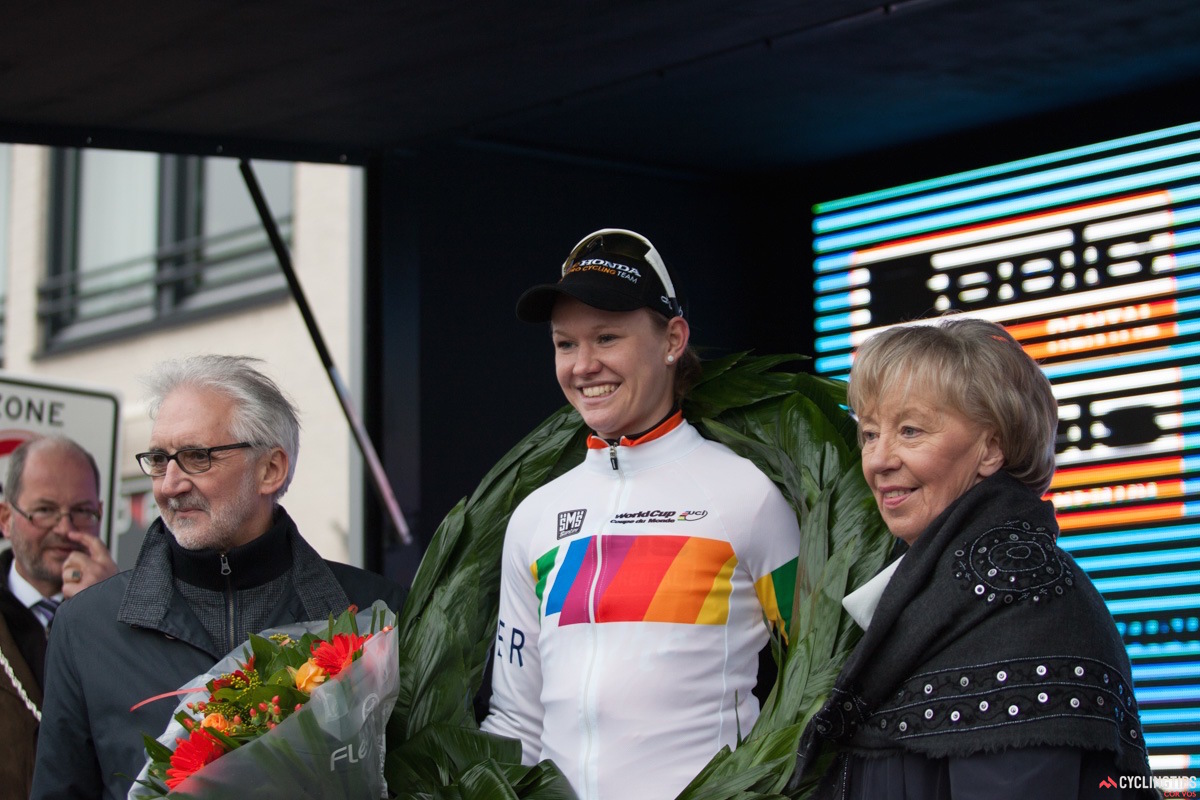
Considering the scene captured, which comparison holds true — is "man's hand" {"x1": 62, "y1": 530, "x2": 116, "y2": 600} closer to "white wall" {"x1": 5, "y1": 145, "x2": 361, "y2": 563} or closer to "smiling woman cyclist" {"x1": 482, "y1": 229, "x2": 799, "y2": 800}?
"smiling woman cyclist" {"x1": 482, "y1": 229, "x2": 799, "y2": 800}

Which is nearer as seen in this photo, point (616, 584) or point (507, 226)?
point (616, 584)

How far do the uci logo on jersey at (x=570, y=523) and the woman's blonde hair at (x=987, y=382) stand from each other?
70cm

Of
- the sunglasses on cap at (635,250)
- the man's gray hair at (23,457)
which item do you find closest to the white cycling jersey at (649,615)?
the sunglasses on cap at (635,250)

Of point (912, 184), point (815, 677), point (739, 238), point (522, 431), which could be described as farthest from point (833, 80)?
point (815, 677)

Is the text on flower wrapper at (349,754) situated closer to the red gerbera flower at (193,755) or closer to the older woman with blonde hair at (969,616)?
the red gerbera flower at (193,755)

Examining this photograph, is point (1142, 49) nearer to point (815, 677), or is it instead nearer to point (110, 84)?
point (815, 677)

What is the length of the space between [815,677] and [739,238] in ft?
9.09

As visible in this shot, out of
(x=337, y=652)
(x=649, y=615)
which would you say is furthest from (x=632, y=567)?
(x=337, y=652)

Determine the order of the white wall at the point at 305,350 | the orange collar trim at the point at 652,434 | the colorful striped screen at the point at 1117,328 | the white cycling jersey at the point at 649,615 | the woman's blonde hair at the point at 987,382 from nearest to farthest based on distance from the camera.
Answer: the woman's blonde hair at the point at 987,382
the white cycling jersey at the point at 649,615
the orange collar trim at the point at 652,434
the colorful striped screen at the point at 1117,328
the white wall at the point at 305,350

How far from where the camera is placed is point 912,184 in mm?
4578

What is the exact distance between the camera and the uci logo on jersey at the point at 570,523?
282cm

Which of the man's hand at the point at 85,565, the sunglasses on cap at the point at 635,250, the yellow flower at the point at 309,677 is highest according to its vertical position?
the sunglasses on cap at the point at 635,250

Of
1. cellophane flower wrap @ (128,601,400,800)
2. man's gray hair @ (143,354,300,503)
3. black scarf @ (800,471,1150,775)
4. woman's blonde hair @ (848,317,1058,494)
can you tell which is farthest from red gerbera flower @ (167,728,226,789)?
woman's blonde hair @ (848,317,1058,494)

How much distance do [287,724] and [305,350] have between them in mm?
7719
